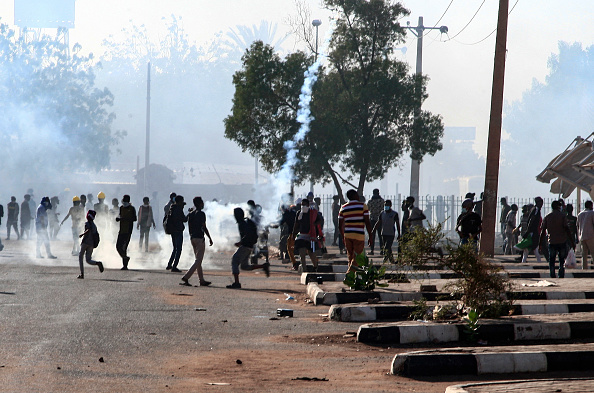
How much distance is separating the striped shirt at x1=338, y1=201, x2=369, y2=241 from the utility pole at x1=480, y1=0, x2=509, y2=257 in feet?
17.8

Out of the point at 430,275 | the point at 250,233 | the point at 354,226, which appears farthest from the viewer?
the point at 430,275

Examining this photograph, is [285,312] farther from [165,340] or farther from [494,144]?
[494,144]

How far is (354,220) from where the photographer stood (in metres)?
14.5

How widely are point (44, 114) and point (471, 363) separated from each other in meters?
63.9

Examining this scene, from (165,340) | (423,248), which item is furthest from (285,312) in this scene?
(165,340)

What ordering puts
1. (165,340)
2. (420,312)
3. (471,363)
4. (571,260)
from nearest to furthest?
(471,363)
(165,340)
(420,312)
(571,260)

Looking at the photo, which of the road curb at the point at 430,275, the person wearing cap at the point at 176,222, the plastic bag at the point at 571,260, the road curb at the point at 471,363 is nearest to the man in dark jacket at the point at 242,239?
the road curb at the point at 430,275

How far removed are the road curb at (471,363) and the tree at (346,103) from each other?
74.6ft

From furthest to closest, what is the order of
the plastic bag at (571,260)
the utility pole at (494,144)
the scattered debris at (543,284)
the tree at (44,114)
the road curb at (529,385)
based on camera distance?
the tree at (44,114) → the utility pole at (494,144) → the plastic bag at (571,260) → the scattered debris at (543,284) → the road curb at (529,385)

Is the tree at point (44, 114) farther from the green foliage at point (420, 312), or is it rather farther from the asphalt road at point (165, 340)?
the green foliage at point (420, 312)

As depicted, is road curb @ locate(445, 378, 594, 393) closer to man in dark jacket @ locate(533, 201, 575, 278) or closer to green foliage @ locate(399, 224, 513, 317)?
green foliage @ locate(399, 224, 513, 317)

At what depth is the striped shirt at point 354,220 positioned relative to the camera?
14492 mm

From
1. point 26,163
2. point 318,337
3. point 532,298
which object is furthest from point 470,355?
point 26,163

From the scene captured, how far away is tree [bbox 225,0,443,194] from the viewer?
2994 cm
